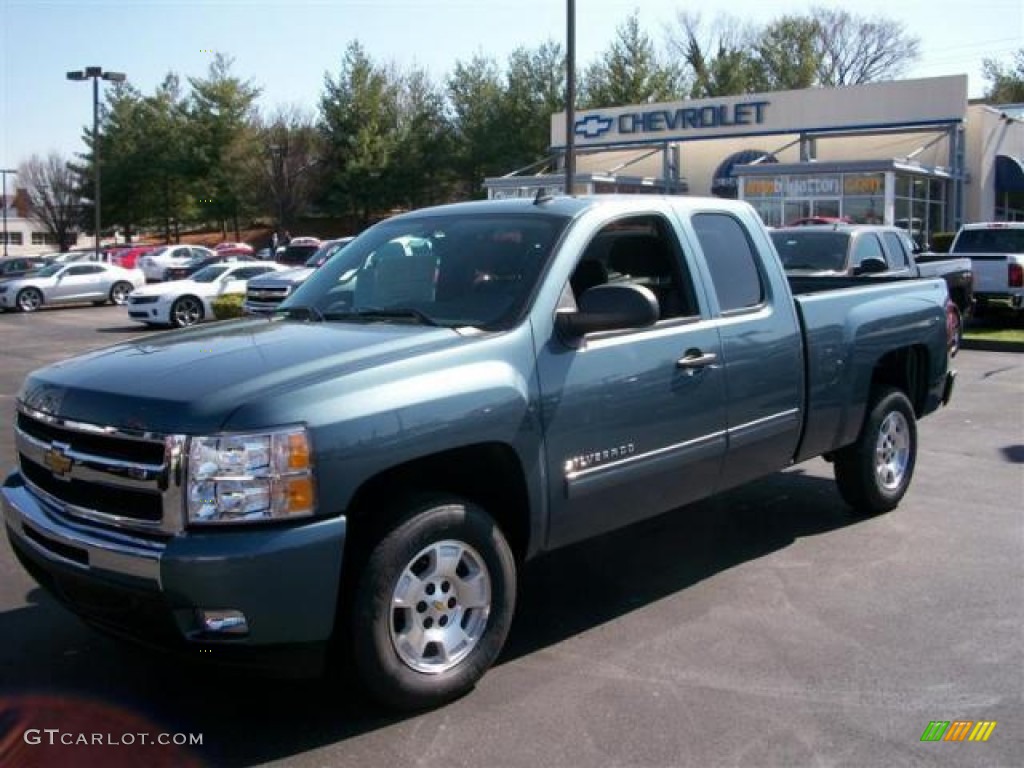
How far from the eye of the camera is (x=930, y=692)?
4152mm

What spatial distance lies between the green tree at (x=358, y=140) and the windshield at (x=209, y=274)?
37.4 meters

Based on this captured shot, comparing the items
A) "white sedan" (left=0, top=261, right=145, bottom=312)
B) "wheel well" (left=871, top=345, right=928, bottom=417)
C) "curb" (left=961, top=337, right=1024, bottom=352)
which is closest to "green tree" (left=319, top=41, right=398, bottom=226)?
"white sedan" (left=0, top=261, right=145, bottom=312)

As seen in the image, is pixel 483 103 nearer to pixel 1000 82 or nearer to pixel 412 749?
pixel 1000 82

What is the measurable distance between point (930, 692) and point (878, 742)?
541 millimetres

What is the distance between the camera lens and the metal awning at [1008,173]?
3695cm

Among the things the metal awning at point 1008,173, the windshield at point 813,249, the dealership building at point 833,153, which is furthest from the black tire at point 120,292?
the metal awning at point 1008,173

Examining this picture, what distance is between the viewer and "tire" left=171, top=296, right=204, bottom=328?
21.8 m

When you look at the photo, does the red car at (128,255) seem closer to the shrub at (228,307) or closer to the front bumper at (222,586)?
the shrub at (228,307)

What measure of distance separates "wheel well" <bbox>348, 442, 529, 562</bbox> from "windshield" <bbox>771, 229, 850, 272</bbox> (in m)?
9.63

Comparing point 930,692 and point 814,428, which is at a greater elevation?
point 814,428

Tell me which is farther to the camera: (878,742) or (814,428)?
(814,428)

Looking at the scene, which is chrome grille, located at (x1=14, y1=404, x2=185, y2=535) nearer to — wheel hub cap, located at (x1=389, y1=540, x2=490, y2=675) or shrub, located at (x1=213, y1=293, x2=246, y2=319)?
wheel hub cap, located at (x1=389, y1=540, x2=490, y2=675)

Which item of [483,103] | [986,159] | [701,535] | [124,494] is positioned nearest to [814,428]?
[701,535]

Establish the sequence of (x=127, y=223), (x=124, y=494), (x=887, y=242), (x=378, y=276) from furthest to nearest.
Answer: (x=127, y=223)
(x=887, y=242)
(x=378, y=276)
(x=124, y=494)
